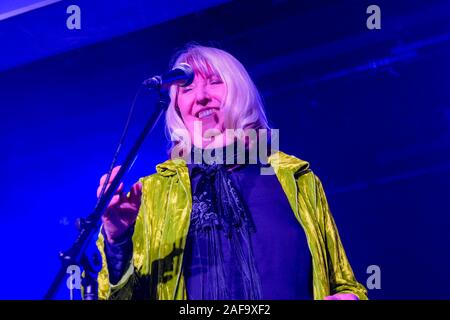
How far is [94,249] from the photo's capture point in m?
2.28

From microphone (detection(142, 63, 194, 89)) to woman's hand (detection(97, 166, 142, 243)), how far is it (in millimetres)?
277

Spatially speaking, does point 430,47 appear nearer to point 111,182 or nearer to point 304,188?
point 304,188

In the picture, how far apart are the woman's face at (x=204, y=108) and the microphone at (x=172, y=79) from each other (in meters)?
0.39

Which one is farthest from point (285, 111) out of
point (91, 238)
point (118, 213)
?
point (91, 238)

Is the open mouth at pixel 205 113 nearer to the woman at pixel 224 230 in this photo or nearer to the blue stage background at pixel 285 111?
the woman at pixel 224 230

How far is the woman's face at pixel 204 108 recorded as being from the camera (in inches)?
91.7

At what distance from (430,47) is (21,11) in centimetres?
154

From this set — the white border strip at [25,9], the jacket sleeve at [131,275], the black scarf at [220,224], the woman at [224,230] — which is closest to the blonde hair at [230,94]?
the woman at [224,230]

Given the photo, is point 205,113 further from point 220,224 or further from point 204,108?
point 220,224

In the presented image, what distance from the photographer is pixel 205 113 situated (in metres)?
2.35

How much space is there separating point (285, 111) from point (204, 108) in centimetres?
30

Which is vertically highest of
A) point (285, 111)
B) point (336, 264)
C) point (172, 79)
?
point (285, 111)

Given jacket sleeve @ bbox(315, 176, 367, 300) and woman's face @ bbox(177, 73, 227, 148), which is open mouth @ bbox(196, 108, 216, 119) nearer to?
woman's face @ bbox(177, 73, 227, 148)

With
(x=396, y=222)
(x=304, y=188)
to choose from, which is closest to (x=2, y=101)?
(x=304, y=188)
